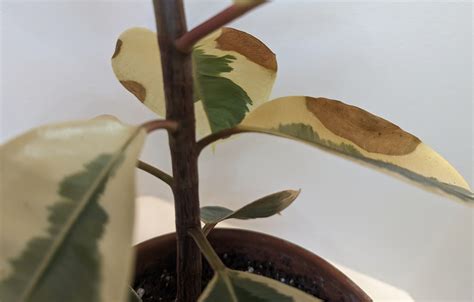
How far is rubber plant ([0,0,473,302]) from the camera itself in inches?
10.1

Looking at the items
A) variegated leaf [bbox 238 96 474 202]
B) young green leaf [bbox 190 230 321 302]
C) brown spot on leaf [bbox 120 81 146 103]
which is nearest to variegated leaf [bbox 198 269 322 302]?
young green leaf [bbox 190 230 321 302]

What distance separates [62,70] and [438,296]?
2.26ft

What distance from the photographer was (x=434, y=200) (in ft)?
2.45

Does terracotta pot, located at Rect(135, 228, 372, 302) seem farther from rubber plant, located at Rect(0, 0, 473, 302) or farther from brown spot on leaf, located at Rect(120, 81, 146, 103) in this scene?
brown spot on leaf, located at Rect(120, 81, 146, 103)

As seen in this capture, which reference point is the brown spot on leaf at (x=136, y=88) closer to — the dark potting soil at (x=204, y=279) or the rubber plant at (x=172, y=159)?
the rubber plant at (x=172, y=159)

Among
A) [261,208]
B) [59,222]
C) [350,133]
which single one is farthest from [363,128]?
[59,222]

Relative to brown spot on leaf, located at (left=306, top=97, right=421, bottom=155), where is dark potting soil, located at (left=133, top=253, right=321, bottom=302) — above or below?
below

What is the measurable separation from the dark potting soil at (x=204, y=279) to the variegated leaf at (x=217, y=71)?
0.60 feet

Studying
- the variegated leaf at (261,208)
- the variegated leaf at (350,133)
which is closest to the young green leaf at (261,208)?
the variegated leaf at (261,208)

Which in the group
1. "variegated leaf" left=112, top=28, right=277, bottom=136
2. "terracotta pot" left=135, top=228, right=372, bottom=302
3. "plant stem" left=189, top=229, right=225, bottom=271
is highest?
"variegated leaf" left=112, top=28, right=277, bottom=136

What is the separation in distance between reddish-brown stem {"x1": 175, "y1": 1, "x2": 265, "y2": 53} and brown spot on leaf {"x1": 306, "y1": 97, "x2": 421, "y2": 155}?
134 millimetres

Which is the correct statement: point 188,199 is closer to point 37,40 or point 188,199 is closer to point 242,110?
point 242,110

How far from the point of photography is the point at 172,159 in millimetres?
369

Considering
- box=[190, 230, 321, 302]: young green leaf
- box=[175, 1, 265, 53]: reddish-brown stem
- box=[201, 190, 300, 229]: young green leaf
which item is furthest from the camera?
box=[201, 190, 300, 229]: young green leaf
